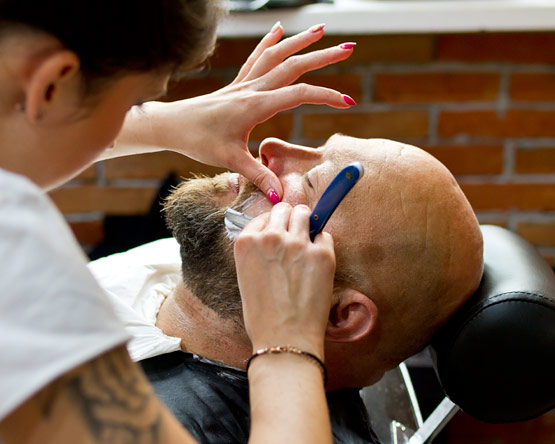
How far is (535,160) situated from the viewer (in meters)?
2.06

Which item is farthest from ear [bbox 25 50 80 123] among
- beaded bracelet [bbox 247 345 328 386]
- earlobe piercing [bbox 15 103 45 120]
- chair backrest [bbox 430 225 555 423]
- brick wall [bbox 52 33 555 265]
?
brick wall [bbox 52 33 555 265]

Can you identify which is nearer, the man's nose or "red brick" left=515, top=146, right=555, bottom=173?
the man's nose

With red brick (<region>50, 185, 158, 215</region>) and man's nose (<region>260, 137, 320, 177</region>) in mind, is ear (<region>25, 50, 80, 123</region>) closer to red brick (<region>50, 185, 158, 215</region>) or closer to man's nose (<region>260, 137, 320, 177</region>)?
man's nose (<region>260, 137, 320, 177</region>)

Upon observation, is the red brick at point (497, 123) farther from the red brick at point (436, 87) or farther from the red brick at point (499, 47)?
the red brick at point (499, 47)

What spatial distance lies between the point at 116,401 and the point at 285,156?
657 mm

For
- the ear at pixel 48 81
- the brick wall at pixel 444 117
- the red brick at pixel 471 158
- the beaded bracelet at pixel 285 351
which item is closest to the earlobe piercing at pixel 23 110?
the ear at pixel 48 81

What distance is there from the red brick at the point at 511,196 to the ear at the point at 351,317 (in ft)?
3.79

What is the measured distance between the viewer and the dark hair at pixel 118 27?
603 millimetres

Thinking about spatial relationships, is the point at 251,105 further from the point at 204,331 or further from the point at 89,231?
the point at 89,231

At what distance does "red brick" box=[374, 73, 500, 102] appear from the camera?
1983mm

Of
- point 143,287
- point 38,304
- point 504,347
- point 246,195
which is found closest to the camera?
point 38,304

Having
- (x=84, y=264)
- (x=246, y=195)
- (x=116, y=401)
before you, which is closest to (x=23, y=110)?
(x=84, y=264)

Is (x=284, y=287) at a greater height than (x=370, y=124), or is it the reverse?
(x=284, y=287)

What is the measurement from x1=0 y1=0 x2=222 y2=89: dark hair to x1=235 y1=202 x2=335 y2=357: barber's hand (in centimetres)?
27
